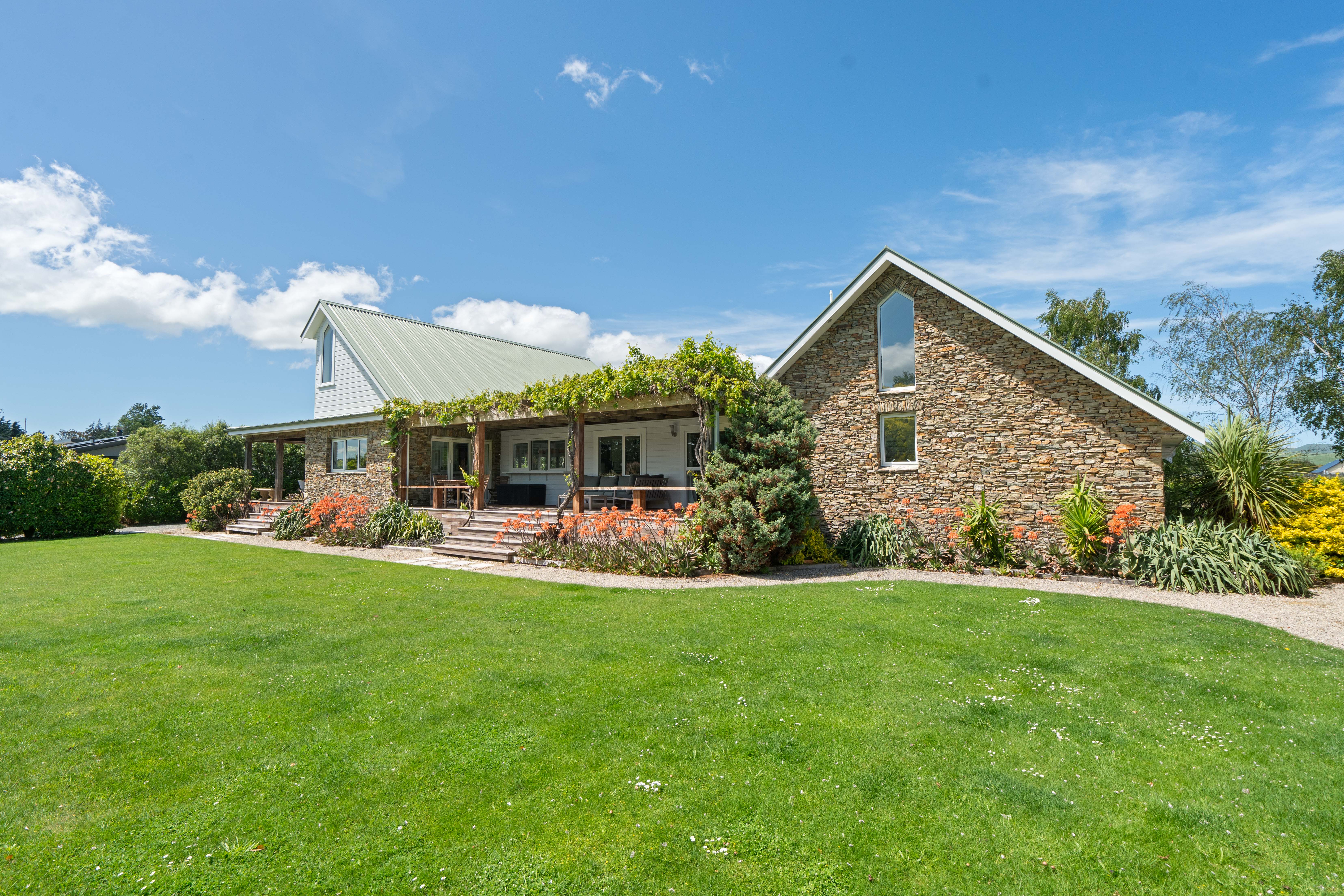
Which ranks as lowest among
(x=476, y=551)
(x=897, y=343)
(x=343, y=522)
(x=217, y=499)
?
(x=476, y=551)

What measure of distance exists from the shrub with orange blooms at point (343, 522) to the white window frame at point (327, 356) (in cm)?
541

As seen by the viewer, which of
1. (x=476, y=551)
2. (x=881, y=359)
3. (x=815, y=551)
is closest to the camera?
(x=815, y=551)

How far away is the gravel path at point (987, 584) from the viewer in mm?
7883

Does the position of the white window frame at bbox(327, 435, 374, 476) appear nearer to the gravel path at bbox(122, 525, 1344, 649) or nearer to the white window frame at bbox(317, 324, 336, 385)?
the white window frame at bbox(317, 324, 336, 385)

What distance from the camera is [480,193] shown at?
48.8 feet

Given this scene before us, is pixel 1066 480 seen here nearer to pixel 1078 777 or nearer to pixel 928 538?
pixel 928 538

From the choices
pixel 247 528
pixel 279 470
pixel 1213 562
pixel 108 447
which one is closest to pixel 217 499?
pixel 279 470

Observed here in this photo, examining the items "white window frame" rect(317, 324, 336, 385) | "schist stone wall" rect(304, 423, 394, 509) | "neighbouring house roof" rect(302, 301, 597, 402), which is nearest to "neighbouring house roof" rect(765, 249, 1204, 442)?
"neighbouring house roof" rect(302, 301, 597, 402)

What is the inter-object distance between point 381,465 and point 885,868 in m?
19.4

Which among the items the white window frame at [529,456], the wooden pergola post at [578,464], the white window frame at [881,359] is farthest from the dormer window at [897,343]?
the white window frame at [529,456]

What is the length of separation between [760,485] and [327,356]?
18.9 meters

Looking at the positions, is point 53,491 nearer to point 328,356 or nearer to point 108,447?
point 328,356

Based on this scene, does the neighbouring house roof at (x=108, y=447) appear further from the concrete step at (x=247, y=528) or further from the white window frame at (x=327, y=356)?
the white window frame at (x=327, y=356)

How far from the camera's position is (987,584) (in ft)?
34.3
